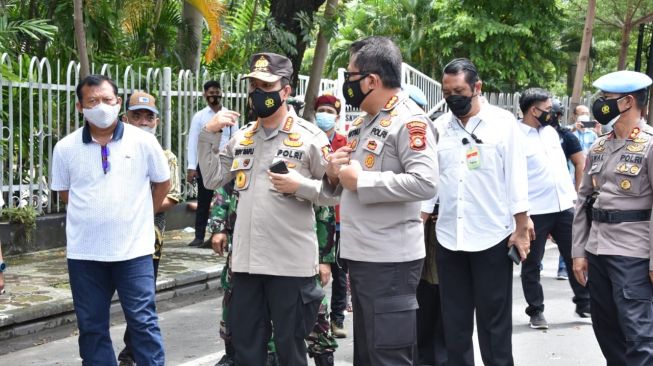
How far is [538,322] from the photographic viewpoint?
315 inches

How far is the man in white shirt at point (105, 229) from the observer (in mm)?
5309

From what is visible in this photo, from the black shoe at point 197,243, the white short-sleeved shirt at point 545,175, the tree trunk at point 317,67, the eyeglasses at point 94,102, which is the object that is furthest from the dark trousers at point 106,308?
the tree trunk at point 317,67

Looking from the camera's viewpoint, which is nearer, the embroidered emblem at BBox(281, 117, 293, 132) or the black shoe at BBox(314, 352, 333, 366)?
the embroidered emblem at BBox(281, 117, 293, 132)

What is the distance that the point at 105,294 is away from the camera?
17.8 feet

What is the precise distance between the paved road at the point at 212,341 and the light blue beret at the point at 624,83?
2.24 meters

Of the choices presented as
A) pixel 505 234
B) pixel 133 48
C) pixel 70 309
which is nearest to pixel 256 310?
pixel 505 234

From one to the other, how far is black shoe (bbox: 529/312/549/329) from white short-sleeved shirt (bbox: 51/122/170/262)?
379 cm

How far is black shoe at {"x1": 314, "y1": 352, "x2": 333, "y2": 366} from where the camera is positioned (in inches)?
239

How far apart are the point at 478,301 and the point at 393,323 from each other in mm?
1161

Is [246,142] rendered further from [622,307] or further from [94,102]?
[622,307]

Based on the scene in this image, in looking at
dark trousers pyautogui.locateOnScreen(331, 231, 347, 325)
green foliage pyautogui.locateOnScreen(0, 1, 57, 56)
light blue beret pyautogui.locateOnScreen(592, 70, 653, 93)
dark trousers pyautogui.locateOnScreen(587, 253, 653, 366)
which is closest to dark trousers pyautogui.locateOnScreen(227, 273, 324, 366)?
dark trousers pyautogui.locateOnScreen(587, 253, 653, 366)

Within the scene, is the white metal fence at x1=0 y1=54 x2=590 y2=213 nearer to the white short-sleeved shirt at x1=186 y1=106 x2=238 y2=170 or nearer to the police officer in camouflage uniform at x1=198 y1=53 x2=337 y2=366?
the white short-sleeved shirt at x1=186 y1=106 x2=238 y2=170

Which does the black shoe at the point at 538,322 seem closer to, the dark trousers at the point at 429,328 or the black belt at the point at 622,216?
the dark trousers at the point at 429,328

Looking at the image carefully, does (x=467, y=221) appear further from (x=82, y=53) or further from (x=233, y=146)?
(x=82, y=53)
